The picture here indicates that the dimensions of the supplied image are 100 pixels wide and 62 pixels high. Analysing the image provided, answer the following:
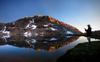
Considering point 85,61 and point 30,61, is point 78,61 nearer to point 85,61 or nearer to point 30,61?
point 85,61

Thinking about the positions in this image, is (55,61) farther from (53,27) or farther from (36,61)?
(53,27)

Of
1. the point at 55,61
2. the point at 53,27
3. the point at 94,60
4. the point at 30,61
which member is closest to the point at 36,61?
the point at 30,61

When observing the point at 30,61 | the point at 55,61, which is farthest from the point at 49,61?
the point at 30,61

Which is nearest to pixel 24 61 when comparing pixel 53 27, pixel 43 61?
pixel 43 61

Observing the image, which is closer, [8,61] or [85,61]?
[85,61]

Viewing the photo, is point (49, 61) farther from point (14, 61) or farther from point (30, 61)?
point (14, 61)

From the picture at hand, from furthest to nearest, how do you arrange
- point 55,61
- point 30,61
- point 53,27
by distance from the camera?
1. point 53,27
2. point 30,61
3. point 55,61

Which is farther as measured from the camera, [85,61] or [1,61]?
[1,61]

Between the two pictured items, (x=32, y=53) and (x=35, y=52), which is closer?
(x=32, y=53)

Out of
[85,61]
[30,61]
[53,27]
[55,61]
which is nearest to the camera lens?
[85,61]
